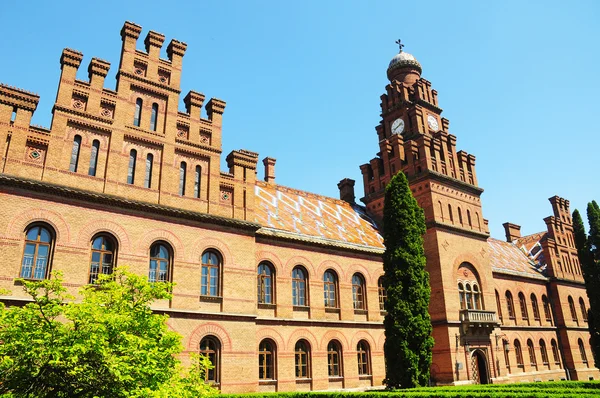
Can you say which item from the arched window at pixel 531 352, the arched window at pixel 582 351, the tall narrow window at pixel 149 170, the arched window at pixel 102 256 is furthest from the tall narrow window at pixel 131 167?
the arched window at pixel 582 351

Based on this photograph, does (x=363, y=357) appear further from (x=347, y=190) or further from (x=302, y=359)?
(x=347, y=190)

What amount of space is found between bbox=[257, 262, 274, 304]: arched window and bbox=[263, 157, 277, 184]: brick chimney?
455 inches

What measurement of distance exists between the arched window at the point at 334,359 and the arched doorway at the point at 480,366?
9866 millimetres

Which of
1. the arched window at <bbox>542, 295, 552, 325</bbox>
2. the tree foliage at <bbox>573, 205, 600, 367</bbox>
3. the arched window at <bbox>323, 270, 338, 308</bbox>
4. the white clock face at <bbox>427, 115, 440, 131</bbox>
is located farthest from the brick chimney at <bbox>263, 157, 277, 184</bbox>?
the arched window at <bbox>542, 295, 552, 325</bbox>

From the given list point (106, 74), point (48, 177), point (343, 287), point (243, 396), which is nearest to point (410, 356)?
point (343, 287)

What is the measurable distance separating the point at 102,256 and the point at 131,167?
436 cm

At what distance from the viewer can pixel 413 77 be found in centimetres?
4059

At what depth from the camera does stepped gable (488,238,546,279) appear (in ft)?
129

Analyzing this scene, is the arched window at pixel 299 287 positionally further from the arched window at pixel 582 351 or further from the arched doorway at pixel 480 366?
the arched window at pixel 582 351

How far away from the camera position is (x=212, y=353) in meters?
20.1

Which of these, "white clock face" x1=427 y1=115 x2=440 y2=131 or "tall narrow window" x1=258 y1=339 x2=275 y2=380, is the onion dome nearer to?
"white clock face" x1=427 y1=115 x2=440 y2=131

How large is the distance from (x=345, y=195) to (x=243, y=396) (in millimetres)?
22595

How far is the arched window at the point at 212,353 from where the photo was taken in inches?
779

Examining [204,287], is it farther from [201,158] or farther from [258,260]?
[201,158]
